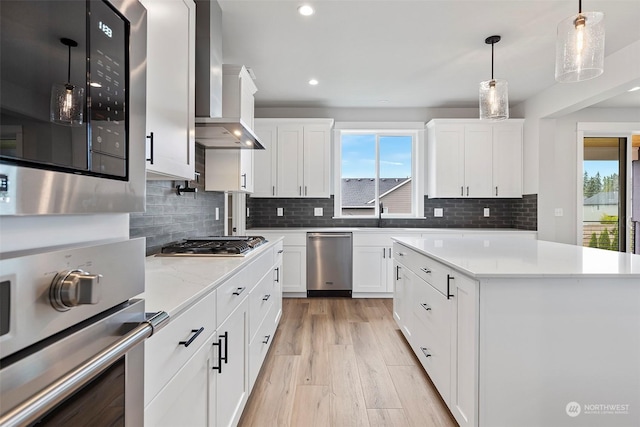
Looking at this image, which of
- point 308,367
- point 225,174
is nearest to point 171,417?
point 308,367

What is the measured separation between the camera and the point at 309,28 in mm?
2668

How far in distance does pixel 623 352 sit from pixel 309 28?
9.25ft

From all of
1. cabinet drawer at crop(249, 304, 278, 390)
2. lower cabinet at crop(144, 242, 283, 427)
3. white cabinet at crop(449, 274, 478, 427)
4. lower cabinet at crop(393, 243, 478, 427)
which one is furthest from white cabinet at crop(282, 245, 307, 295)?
white cabinet at crop(449, 274, 478, 427)

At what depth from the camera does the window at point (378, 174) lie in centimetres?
492

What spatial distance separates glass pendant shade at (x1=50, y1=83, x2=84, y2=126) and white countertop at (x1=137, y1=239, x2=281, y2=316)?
543 mm

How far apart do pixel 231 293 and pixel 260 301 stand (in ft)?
2.42

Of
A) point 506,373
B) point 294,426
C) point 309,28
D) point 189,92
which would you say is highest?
point 309,28

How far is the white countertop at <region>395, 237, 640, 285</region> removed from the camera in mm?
1457

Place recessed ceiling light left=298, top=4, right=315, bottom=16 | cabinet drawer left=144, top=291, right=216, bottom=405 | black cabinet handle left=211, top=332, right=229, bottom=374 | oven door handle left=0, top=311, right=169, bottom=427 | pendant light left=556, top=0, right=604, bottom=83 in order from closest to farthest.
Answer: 1. oven door handle left=0, top=311, right=169, bottom=427
2. cabinet drawer left=144, top=291, right=216, bottom=405
3. black cabinet handle left=211, top=332, right=229, bottom=374
4. pendant light left=556, top=0, right=604, bottom=83
5. recessed ceiling light left=298, top=4, right=315, bottom=16

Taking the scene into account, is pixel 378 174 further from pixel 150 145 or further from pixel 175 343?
pixel 175 343

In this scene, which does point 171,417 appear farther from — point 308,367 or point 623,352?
point 623,352

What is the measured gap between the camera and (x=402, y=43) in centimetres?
291

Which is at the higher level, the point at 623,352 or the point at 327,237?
the point at 327,237

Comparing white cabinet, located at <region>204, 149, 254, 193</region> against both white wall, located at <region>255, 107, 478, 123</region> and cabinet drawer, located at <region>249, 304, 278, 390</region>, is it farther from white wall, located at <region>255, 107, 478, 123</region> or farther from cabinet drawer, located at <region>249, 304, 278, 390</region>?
white wall, located at <region>255, 107, 478, 123</region>
